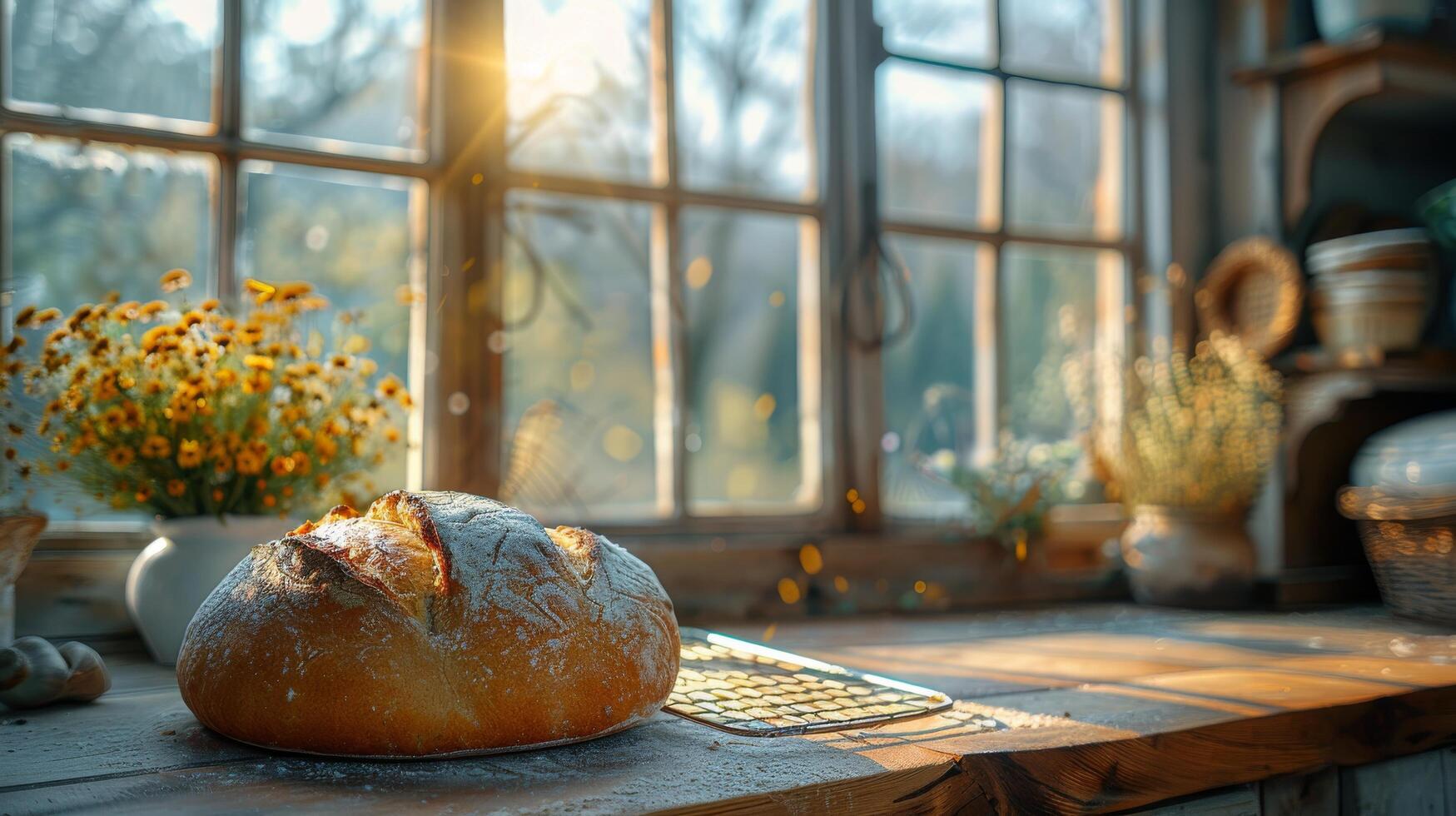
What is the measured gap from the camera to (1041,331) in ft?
7.94

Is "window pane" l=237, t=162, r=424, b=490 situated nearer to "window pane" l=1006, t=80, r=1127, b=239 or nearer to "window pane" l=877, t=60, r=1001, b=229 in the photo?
"window pane" l=877, t=60, r=1001, b=229

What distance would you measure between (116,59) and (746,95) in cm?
103

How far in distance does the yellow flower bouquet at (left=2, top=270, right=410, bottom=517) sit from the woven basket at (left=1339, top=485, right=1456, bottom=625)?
5.37 feet

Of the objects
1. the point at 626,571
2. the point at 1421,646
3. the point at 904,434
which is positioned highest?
the point at 904,434

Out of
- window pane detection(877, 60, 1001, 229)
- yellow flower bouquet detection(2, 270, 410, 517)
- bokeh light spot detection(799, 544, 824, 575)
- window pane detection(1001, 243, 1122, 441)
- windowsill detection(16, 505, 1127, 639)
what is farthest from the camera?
window pane detection(1001, 243, 1122, 441)

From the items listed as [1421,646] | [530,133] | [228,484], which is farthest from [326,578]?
[1421,646]

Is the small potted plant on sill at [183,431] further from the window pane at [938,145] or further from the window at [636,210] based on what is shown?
the window pane at [938,145]

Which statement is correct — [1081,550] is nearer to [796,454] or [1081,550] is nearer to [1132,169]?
[796,454]

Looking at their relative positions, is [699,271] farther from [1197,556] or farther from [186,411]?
[1197,556]

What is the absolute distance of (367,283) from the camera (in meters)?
1.85

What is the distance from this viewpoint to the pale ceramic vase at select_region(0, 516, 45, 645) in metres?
1.21

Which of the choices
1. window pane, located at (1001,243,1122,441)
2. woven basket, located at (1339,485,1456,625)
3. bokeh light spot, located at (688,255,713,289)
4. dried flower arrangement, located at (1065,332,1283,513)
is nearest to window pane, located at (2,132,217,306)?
bokeh light spot, located at (688,255,713,289)

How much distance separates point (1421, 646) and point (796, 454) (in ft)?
3.44

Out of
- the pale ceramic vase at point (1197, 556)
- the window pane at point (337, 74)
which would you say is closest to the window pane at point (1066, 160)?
the pale ceramic vase at point (1197, 556)
